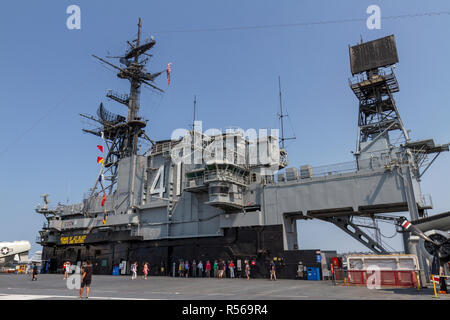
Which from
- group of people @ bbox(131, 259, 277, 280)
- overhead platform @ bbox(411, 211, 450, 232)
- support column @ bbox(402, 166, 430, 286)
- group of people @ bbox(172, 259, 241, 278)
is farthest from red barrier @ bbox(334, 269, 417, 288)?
group of people @ bbox(172, 259, 241, 278)

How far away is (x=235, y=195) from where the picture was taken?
3080cm

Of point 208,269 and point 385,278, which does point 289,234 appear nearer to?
point 208,269

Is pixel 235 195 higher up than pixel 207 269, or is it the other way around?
pixel 235 195

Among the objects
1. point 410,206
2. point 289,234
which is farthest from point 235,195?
point 410,206

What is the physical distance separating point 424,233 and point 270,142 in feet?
63.0

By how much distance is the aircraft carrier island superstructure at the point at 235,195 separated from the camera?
91.0ft

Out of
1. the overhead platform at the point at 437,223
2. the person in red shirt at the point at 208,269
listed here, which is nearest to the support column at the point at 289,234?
the person in red shirt at the point at 208,269

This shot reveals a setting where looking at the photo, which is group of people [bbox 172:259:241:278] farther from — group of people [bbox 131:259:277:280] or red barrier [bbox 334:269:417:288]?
red barrier [bbox 334:269:417:288]

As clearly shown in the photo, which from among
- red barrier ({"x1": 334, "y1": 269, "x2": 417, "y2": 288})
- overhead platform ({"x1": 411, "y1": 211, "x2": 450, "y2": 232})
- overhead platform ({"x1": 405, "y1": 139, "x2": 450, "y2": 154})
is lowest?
red barrier ({"x1": 334, "y1": 269, "x2": 417, "y2": 288})

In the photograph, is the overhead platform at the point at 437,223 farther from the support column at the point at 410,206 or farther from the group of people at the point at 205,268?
the group of people at the point at 205,268

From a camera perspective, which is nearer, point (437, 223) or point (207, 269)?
point (437, 223)

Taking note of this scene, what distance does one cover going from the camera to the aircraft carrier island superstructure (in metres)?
27.8

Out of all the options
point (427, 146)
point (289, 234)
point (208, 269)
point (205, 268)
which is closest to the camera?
point (427, 146)
